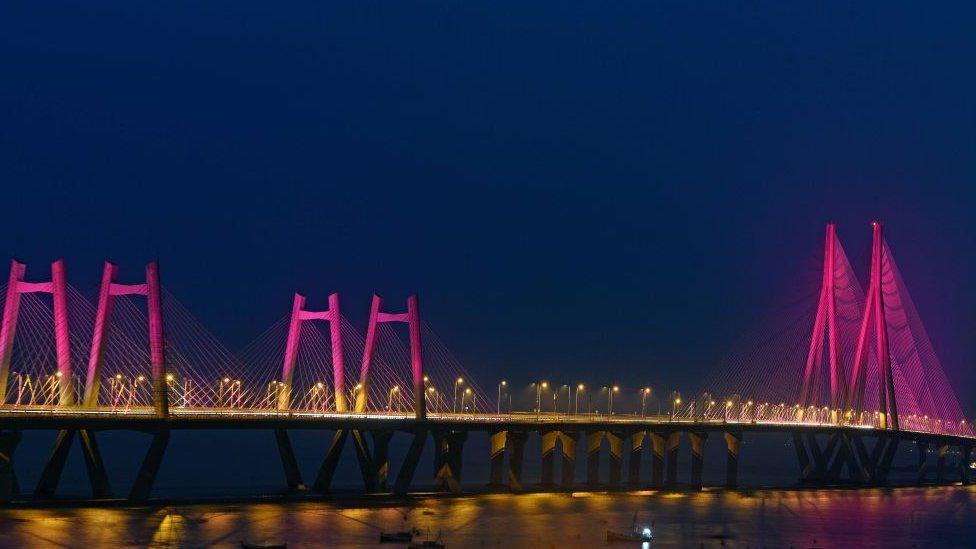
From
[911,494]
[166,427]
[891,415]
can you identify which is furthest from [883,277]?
[166,427]

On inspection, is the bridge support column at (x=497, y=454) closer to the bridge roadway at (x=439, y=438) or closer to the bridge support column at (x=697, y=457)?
the bridge roadway at (x=439, y=438)

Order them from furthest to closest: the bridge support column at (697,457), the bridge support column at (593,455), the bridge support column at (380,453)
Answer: the bridge support column at (697,457) → the bridge support column at (593,455) → the bridge support column at (380,453)

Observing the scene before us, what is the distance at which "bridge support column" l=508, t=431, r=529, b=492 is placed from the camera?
276ft

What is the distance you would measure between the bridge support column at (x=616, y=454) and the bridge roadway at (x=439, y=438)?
99 mm

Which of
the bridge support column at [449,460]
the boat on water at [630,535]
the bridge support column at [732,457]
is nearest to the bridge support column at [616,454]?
the bridge support column at [732,457]

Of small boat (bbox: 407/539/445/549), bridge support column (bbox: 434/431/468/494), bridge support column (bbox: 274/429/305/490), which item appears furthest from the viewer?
bridge support column (bbox: 434/431/468/494)

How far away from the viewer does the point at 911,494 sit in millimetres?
102188

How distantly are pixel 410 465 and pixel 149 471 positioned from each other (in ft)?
60.5

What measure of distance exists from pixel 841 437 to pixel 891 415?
6676 mm

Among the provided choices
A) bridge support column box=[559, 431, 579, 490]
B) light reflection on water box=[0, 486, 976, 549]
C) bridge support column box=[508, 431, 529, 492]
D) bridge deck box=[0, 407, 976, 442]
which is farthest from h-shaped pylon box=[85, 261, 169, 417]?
bridge support column box=[559, 431, 579, 490]

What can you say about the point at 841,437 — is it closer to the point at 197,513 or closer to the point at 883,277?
the point at 883,277

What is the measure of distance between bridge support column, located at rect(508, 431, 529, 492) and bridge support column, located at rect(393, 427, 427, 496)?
327 inches

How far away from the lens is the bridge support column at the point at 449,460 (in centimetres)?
8019

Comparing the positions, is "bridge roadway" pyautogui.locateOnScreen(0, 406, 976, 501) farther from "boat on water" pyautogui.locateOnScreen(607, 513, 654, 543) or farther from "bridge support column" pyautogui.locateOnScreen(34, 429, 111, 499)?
"boat on water" pyautogui.locateOnScreen(607, 513, 654, 543)
